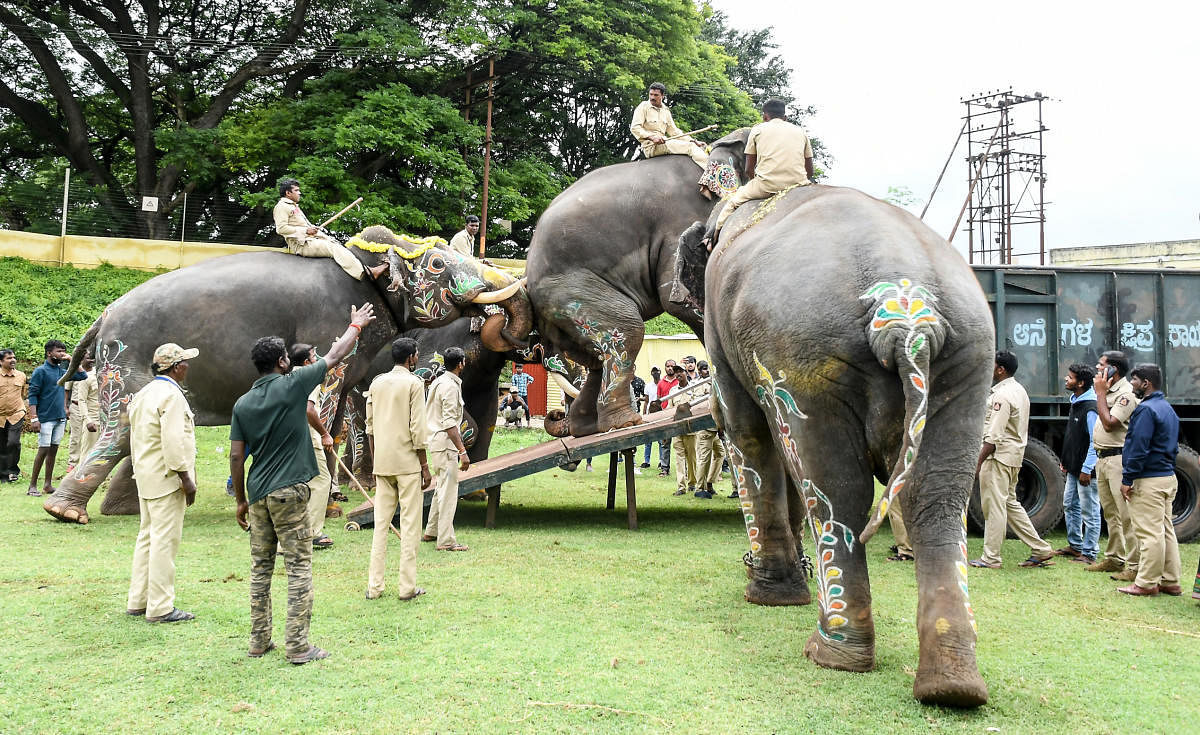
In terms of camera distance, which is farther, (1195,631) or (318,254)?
(318,254)

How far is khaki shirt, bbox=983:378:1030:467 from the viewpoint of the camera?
7.44 metres

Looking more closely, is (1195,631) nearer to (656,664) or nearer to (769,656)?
(769,656)

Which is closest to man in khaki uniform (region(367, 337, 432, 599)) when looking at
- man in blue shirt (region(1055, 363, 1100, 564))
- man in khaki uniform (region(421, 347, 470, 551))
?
man in khaki uniform (region(421, 347, 470, 551))

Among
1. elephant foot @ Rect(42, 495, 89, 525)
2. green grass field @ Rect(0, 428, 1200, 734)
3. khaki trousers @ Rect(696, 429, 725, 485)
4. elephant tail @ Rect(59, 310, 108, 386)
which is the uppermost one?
elephant tail @ Rect(59, 310, 108, 386)

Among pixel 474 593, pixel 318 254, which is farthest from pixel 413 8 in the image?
pixel 474 593

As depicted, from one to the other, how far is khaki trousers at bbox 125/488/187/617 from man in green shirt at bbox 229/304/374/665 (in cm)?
93

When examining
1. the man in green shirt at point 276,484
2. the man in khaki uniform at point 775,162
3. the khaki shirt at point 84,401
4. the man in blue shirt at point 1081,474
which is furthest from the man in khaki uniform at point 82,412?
the man in blue shirt at point 1081,474

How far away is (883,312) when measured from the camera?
13.4ft

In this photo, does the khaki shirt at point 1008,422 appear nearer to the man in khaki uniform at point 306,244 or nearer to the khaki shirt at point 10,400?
the man in khaki uniform at point 306,244

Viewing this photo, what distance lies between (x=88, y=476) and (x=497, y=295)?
14.1 ft

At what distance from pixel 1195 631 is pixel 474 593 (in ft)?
14.8

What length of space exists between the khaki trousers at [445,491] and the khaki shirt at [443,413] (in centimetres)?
10

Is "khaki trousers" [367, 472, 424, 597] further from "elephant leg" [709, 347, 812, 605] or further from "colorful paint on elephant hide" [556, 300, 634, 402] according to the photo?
"colorful paint on elephant hide" [556, 300, 634, 402]

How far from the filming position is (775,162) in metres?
5.88
